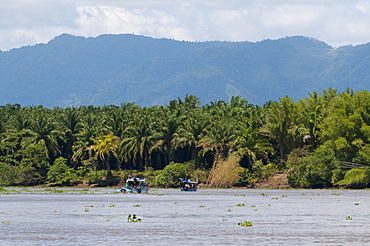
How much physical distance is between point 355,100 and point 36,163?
2508 inches

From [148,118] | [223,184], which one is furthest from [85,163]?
[223,184]

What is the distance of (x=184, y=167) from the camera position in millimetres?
133750

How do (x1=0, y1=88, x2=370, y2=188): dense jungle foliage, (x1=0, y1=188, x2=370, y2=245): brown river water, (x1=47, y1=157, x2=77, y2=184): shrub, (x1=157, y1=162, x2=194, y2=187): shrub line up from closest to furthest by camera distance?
(x1=0, y1=188, x2=370, y2=245): brown river water → (x1=0, y1=88, x2=370, y2=188): dense jungle foliage → (x1=157, y1=162, x2=194, y2=187): shrub → (x1=47, y1=157, x2=77, y2=184): shrub

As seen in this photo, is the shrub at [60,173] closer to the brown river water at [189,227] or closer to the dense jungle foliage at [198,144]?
the dense jungle foliage at [198,144]

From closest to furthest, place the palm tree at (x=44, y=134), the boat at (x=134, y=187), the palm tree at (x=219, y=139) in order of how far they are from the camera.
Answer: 1. the boat at (x=134, y=187)
2. the palm tree at (x=219, y=139)
3. the palm tree at (x=44, y=134)

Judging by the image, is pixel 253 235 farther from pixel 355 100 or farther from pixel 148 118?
pixel 148 118

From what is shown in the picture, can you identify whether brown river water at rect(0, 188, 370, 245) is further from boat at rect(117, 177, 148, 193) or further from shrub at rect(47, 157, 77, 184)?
shrub at rect(47, 157, 77, 184)

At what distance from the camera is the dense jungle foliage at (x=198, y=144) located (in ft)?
378

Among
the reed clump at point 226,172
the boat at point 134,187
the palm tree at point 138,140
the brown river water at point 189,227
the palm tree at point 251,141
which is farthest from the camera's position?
the palm tree at point 138,140

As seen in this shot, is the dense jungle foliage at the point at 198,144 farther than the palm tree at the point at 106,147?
No

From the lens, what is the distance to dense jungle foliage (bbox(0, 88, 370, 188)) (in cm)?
11519

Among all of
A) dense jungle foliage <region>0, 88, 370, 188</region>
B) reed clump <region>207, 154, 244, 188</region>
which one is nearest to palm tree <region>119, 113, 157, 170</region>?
dense jungle foliage <region>0, 88, 370, 188</region>

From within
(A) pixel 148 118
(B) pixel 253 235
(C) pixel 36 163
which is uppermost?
(A) pixel 148 118

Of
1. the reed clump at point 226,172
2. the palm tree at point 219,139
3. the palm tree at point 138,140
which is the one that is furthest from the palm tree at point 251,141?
the palm tree at point 138,140
